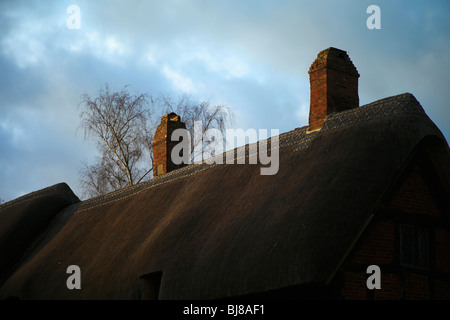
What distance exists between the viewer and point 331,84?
1159cm

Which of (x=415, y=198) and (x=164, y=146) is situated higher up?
(x=164, y=146)

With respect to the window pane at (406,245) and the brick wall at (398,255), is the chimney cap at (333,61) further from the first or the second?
the window pane at (406,245)

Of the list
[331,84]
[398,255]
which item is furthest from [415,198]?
[331,84]

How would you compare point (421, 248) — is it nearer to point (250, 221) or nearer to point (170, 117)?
point (250, 221)

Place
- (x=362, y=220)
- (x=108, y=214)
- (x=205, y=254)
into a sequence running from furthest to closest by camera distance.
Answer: (x=108, y=214), (x=205, y=254), (x=362, y=220)

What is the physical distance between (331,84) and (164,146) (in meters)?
5.56

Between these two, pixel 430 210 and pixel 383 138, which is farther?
pixel 430 210

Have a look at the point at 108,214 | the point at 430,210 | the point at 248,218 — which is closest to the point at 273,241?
the point at 248,218

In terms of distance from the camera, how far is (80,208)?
1585 cm

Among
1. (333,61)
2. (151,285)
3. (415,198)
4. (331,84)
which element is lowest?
(151,285)

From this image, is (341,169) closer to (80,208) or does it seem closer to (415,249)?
(415,249)

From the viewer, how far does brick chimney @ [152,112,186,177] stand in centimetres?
1575

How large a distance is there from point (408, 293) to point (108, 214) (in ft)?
22.9

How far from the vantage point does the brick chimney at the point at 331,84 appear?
448 inches
